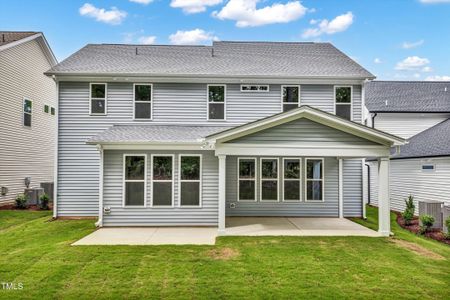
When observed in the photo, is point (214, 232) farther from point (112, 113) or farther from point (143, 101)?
point (112, 113)

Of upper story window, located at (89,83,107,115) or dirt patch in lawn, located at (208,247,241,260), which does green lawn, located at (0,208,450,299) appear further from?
upper story window, located at (89,83,107,115)

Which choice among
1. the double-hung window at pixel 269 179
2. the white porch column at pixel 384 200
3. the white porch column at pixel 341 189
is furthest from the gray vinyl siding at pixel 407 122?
the white porch column at pixel 384 200

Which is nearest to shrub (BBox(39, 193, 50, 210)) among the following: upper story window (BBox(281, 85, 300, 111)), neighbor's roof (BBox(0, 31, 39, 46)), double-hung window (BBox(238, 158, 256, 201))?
neighbor's roof (BBox(0, 31, 39, 46))

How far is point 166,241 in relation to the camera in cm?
867

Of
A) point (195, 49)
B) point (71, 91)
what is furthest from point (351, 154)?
point (71, 91)

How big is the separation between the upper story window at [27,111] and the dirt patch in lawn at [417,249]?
1774 centimetres

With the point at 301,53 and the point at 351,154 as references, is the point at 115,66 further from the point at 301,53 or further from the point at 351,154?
the point at 351,154

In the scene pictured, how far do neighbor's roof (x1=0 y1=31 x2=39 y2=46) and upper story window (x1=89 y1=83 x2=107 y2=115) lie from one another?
6.72 meters

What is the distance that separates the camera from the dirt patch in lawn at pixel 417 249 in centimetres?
765

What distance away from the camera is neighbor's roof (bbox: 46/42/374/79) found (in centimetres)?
1233

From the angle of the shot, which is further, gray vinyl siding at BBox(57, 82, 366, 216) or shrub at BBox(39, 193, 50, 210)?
shrub at BBox(39, 193, 50, 210)

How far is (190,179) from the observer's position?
10773 millimetres

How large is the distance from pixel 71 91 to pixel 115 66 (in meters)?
2.01

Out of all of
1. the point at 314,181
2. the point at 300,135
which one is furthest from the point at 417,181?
the point at 300,135
